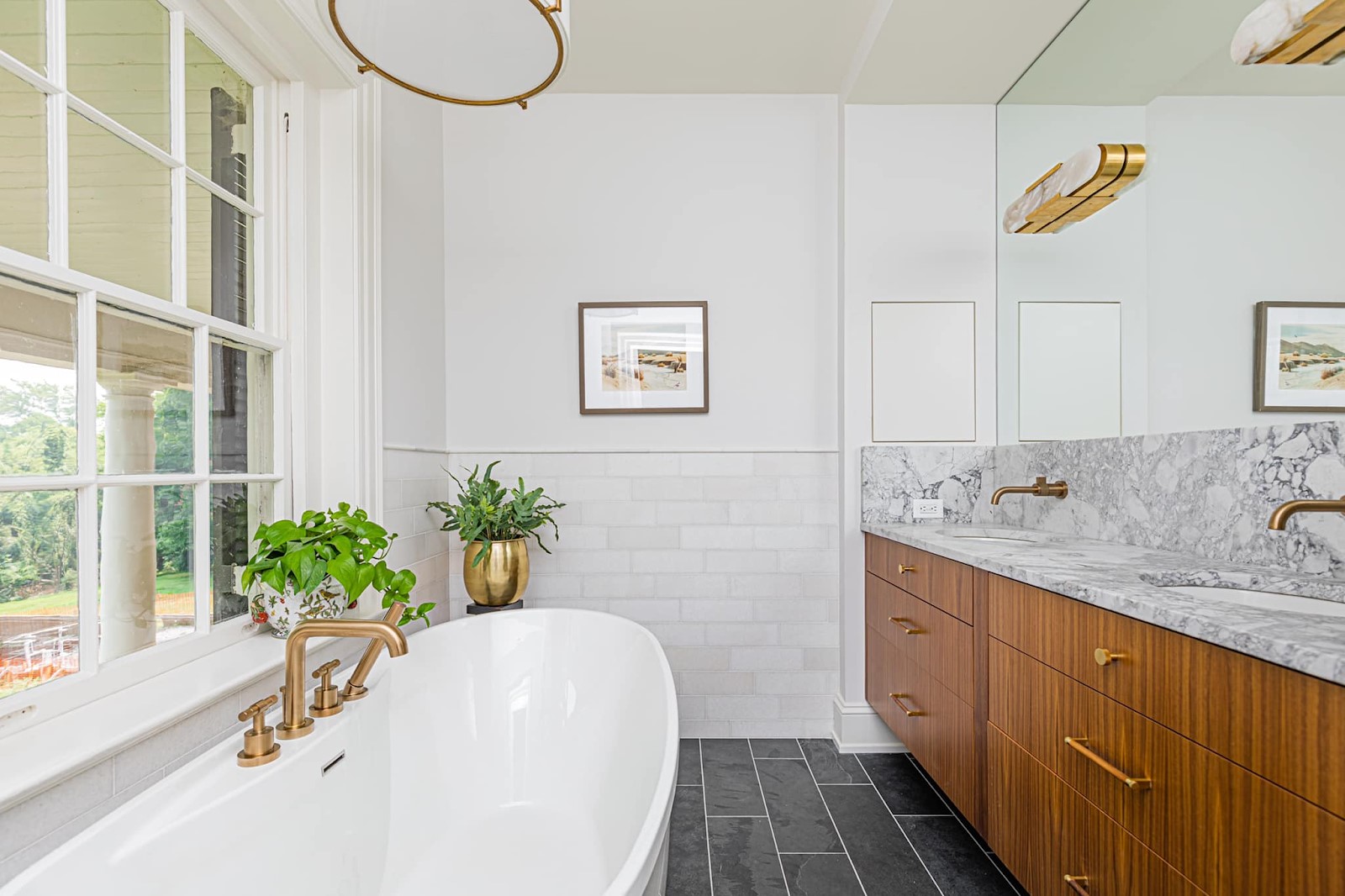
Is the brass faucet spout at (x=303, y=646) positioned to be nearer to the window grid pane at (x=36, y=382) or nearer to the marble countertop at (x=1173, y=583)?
the window grid pane at (x=36, y=382)

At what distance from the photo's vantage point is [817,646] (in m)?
2.63

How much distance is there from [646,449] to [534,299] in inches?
31.7

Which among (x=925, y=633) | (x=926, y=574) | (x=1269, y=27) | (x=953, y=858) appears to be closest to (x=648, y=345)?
(x=926, y=574)

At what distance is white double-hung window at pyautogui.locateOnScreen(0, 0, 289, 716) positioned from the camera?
100 cm

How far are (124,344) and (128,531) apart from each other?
37 centimetres

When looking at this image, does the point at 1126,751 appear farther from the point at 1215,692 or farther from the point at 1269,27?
the point at 1269,27

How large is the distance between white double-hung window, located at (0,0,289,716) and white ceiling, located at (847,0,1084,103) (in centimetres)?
201

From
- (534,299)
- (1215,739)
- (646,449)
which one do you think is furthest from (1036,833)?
(534,299)

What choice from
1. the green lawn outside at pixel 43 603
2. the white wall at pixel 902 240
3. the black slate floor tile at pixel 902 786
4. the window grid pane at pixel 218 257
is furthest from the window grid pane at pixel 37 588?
the white wall at pixel 902 240

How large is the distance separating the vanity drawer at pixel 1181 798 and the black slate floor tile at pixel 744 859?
2.65 feet

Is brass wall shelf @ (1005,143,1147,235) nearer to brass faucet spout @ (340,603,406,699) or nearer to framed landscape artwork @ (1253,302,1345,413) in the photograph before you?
framed landscape artwork @ (1253,302,1345,413)

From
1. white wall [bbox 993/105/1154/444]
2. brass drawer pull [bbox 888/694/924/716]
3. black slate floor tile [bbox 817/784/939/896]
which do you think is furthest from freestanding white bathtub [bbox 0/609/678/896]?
white wall [bbox 993/105/1154/444]

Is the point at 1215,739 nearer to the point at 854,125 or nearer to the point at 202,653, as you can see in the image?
the point at 202,653

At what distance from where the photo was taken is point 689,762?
2398 millimetres
